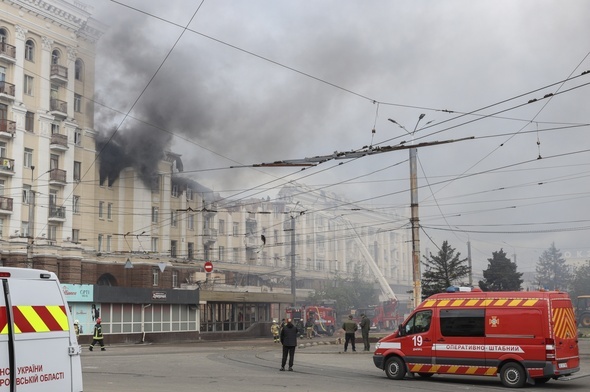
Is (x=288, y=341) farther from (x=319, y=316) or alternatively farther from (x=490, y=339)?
(x=319, y=316)

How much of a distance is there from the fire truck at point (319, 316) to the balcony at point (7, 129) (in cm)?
2569

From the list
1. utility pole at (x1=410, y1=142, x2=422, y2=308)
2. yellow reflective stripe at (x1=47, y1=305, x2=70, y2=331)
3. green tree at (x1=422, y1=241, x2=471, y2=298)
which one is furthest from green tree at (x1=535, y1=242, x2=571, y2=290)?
yellow reflective stripe at (x1=47, y1=305, x2=70, y2=331)

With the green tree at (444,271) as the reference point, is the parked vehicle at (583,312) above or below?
below

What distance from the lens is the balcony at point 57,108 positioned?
52384 millimetres

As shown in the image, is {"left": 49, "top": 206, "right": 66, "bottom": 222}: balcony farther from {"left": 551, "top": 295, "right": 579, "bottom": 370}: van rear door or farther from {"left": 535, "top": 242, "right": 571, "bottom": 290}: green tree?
{"left": 535, "top": 242, "right": 571, "bottom": 290}: green tree

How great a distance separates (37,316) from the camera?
22.8ft

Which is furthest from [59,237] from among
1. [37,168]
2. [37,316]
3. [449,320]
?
[37,316]

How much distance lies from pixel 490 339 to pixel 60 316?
12.0m

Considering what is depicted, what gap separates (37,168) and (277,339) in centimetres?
2233

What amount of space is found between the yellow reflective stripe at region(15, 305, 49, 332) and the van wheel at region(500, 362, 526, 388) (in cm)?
1213

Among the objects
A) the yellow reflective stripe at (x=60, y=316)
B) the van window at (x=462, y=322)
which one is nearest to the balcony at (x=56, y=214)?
the van window at (x=462, y=322)

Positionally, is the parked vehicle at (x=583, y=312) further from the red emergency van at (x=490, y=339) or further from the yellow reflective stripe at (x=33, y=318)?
the yellow reflective stripe at (x=33, y=318)

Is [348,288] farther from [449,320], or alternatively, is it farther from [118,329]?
[449,320]

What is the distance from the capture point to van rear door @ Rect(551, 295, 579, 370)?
52.1 ft
